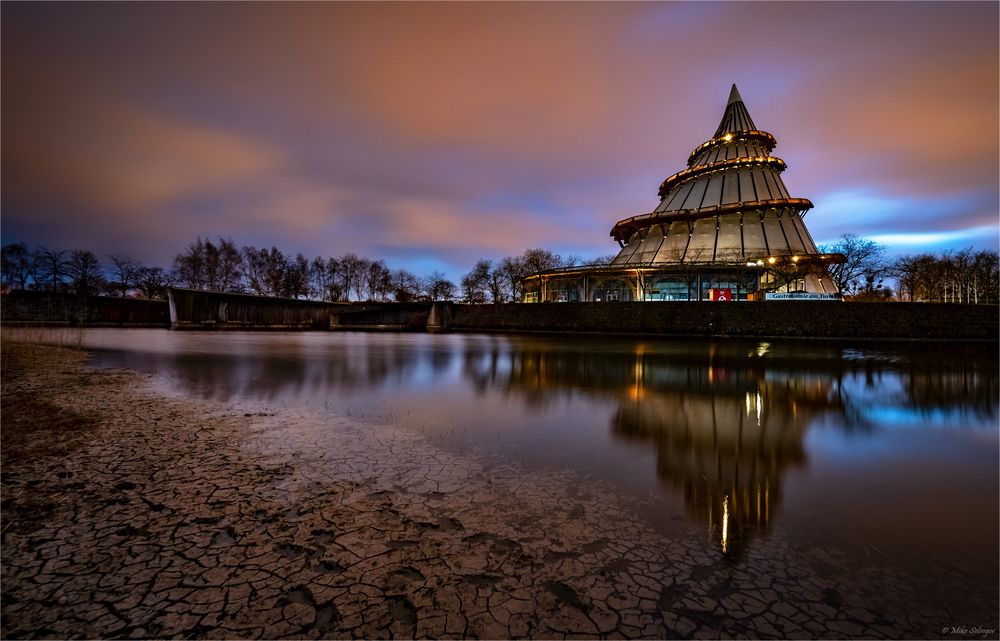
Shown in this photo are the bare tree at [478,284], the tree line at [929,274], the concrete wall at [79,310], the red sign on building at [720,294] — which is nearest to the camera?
the concrete wall at [79,310]

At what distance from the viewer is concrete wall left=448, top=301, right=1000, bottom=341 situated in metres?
31.1

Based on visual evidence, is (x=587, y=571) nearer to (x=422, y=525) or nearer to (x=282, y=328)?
(x=422, y=525)

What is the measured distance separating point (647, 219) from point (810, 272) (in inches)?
901

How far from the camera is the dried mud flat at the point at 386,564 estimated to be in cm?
273

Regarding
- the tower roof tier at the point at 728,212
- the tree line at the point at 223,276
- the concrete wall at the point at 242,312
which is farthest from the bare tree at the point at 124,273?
the tower roof tier at the point at 728,212

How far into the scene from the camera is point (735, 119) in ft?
237

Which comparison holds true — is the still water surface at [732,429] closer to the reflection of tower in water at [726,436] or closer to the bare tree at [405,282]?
the reflection of tower in water at [726,436]

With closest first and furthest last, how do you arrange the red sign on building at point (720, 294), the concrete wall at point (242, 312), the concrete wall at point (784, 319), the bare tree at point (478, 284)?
the concrete wall at point (784, 319) < the concrete wall at point (242, 312) < the red sign on building at point (720, 294) < the bare tree at point (478, 284)

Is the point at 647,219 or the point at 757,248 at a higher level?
the point at 647,219

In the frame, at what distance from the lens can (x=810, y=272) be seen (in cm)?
5253

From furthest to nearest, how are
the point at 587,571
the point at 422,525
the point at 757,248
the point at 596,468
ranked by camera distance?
the point at 757,248
the point at 596,468
the point at 422,525
the point at 587,571

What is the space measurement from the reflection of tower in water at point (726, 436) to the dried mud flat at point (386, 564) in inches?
25.7

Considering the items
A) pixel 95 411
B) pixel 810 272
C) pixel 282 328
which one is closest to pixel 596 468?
pixel 95 411

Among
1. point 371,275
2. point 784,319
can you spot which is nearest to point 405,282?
point 371,275
